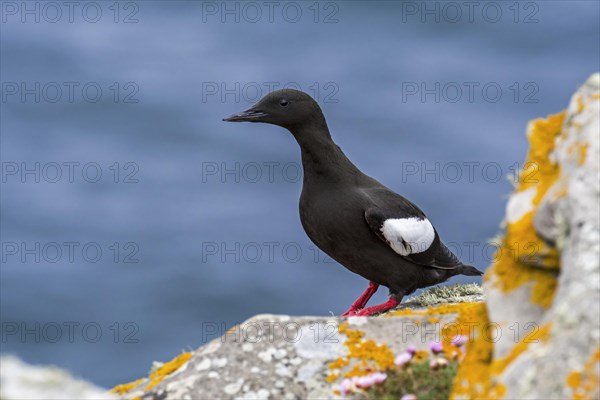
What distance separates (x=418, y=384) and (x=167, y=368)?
1767 millimetres

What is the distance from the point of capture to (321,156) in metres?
10.1

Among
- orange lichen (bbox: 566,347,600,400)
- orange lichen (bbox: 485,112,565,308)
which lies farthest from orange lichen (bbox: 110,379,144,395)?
orange lichen (bbox: 566,347,600,400)

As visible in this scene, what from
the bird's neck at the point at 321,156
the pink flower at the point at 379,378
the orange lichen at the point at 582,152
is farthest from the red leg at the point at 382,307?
the orange lichen at the point at 582,152

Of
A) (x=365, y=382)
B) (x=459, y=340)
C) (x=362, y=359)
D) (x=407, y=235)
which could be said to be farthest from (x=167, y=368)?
(x=407, y=235)

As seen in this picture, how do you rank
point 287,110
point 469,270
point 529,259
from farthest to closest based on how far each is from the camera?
point 469,270 < point 287,110 < point 529,259

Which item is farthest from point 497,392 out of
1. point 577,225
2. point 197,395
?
point 197,395

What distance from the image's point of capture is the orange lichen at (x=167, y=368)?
641cm

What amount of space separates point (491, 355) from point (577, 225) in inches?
33.0

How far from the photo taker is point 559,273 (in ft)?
16.6

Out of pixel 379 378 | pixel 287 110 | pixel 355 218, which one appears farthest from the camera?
pixel 287 110

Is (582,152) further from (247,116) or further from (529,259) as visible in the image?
(247,116)

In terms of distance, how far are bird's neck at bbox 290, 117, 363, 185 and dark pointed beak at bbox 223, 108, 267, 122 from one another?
0.37 meters

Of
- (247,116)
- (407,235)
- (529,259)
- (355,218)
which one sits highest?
(247,116)

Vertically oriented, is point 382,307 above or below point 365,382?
above
